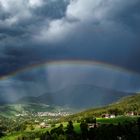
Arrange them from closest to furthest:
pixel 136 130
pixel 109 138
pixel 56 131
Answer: pixel 109 138, pixel 136 130, pixel 56 131

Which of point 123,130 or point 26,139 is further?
point 26,139

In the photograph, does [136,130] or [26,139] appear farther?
[26,139]

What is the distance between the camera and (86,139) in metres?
159

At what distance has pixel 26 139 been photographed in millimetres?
192000

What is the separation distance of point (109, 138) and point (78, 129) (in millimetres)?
35523

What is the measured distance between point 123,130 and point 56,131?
38103 millimetres

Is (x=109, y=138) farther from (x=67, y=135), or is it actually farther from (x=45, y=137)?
(x=45, y=137)

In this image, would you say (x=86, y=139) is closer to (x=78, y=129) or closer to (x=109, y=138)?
(x=109, y=138)

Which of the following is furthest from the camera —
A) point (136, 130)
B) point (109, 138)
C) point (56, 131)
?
point (56, 131)

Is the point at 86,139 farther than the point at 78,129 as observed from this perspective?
No

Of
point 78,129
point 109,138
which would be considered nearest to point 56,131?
point 78,129

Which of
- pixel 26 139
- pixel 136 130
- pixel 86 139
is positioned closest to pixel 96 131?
pixel 86 139

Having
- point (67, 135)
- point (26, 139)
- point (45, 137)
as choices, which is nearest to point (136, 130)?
point (67, 135)

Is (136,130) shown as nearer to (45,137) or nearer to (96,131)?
(96,131)
